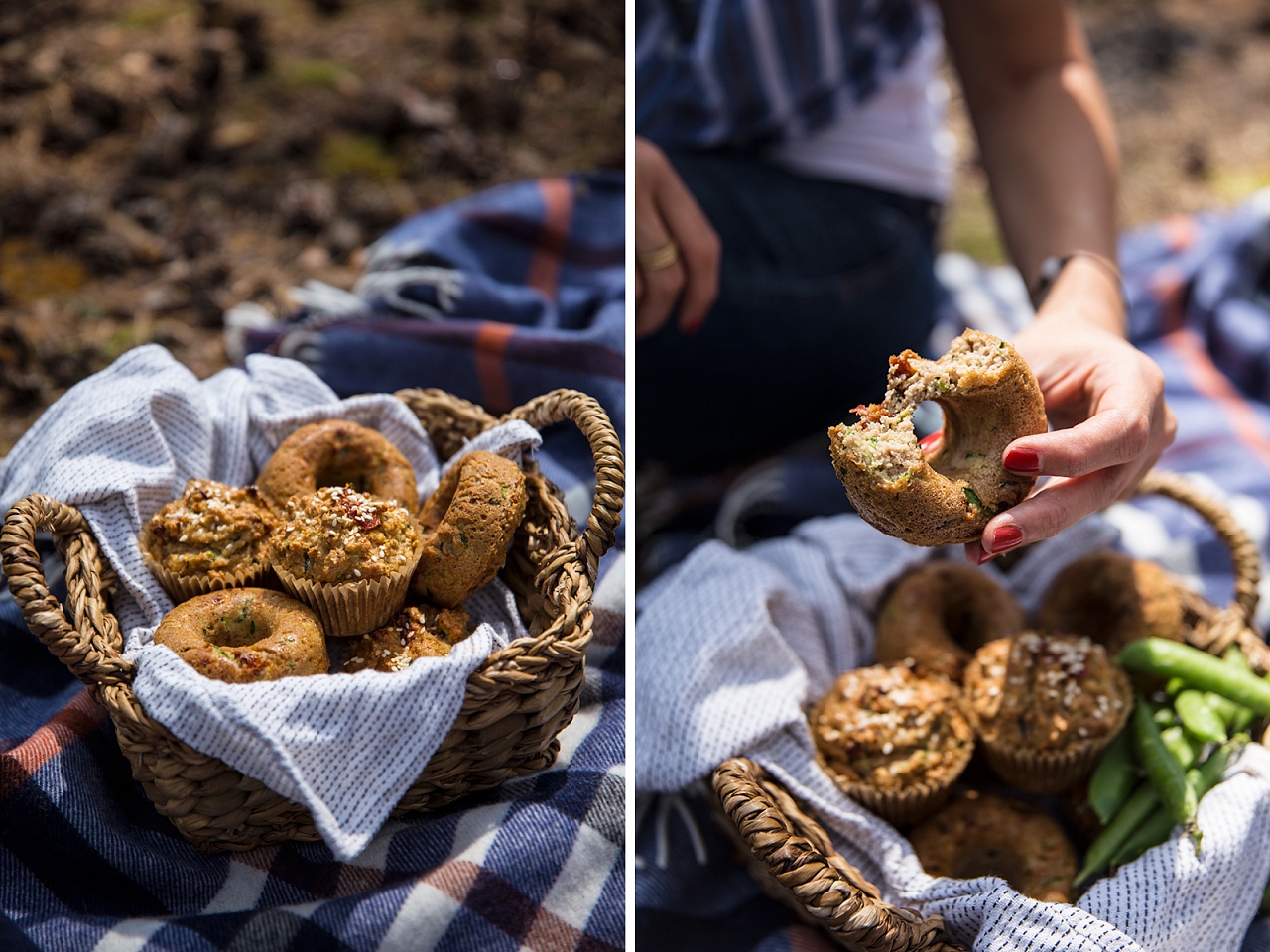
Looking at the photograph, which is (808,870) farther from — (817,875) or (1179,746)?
(1179,746)

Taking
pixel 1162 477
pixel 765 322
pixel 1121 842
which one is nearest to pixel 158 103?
pixel 765 322

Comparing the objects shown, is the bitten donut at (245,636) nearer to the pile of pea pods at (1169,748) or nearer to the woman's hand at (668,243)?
the woman's hand at (668,243)

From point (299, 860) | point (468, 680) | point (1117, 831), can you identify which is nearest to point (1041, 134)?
point (1117, 831)

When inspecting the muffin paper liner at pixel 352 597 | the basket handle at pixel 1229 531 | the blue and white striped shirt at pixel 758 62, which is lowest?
the basket handle at pixel 1229 531

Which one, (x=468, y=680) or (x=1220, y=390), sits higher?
(x=468, y=680)

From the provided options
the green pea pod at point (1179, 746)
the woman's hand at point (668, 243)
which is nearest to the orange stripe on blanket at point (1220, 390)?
the green pea pod at point (1179, 746)

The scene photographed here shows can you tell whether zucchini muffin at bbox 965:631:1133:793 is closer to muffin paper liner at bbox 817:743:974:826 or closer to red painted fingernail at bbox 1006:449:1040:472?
muffin paper liner at bbox 817:743:974:826

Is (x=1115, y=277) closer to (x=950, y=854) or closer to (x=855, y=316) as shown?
(x=855, y=316)
